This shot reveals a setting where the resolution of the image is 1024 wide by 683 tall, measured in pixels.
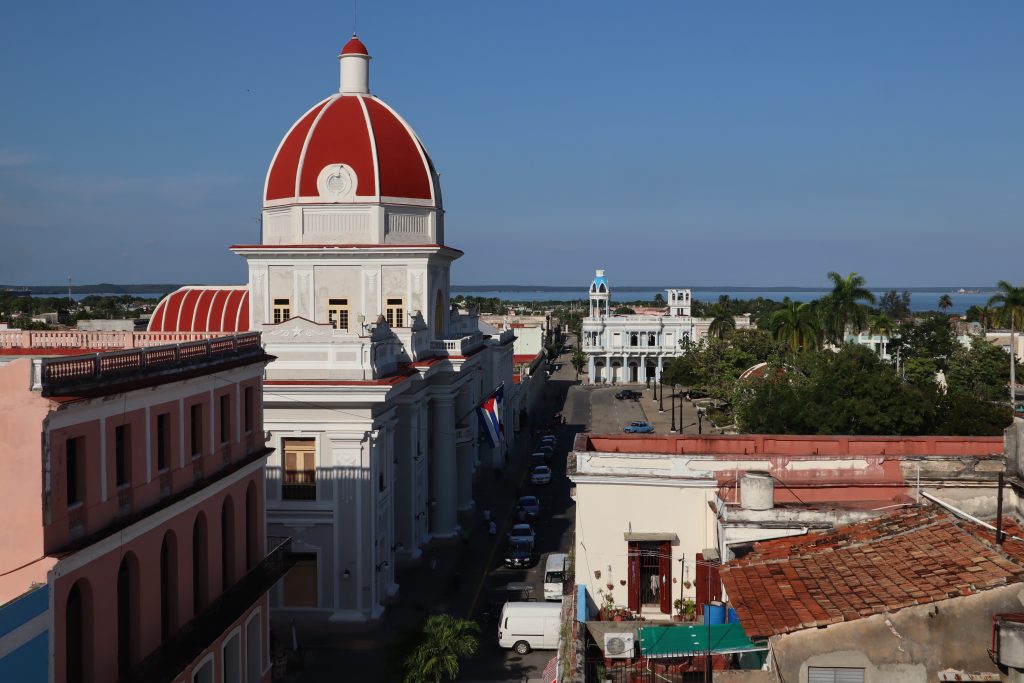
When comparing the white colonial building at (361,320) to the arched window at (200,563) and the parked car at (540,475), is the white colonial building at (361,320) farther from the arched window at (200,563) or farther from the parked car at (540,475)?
the arched window at (200,563)

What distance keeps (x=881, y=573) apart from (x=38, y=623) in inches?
431

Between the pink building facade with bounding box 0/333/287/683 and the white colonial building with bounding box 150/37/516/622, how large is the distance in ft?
18.0

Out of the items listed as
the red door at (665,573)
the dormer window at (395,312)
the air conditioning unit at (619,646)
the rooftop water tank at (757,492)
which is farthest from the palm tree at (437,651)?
the dormer window at (395,312)

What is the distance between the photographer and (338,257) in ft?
126

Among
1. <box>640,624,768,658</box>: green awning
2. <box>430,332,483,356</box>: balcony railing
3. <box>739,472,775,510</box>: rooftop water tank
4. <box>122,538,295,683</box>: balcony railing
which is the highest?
<box>430,332,483,356</box>: balcony railing

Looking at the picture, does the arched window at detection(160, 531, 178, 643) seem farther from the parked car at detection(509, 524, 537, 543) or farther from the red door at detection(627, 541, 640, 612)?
the parked car at detection(509, 524, 537, 543)

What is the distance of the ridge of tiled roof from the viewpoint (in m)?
11.5

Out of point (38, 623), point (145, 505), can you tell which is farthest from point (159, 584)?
point (38, 623)

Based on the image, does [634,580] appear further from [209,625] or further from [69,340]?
[69,340]

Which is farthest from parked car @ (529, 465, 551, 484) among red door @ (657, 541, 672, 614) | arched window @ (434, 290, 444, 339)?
red door @ (657, 541, 672, 614)

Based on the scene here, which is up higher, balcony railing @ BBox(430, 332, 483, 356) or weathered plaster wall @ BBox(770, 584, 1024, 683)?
balcony railing @ BBox(430, 332, 483, 356)

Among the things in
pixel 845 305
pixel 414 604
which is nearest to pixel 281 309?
pixel 414 604

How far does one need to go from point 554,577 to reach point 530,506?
1202 centimetres

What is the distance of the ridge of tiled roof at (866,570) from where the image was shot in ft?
37.9
